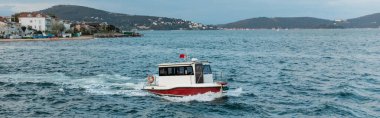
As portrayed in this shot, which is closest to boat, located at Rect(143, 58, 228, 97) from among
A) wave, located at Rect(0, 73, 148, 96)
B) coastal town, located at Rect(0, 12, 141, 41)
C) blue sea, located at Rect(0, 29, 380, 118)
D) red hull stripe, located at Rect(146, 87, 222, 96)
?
red hull stripe, located at Rect(146, 87, 222, 96)

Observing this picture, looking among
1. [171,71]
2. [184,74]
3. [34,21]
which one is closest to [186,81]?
[184,74]

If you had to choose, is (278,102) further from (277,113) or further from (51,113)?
(51,113)

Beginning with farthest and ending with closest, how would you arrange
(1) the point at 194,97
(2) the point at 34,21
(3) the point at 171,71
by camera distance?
(2) the point at 34,21 → (3) the point at 171,71 → (1) the point at 194,97

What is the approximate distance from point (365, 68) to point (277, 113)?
103ft

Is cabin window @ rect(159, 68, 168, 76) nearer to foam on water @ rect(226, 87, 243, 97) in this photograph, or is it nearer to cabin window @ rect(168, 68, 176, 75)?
cabin window @ rect(168, 68, 176, 75)

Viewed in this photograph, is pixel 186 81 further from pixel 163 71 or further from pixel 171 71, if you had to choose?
pixel 163 71

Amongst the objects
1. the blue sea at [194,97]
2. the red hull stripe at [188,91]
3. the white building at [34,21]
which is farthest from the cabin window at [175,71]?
the white building at [34,21]

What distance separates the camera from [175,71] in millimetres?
31859

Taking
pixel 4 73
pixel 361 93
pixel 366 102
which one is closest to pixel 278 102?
pixel 366 102

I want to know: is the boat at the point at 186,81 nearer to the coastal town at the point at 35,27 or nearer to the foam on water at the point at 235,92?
the foam on water at the point at 235,92

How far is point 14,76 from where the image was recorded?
145 feet

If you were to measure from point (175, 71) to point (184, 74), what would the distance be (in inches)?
34.0

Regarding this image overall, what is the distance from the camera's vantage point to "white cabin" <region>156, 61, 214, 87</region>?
102ft

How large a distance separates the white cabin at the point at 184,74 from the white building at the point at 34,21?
147778 mm
